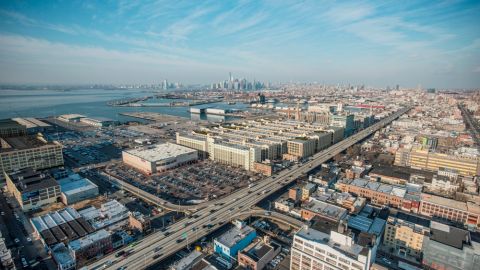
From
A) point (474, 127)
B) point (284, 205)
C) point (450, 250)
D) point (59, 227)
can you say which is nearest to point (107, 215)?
point (59, 227)

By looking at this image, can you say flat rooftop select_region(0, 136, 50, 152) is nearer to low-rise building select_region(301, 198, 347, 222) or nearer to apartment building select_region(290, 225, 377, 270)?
low-rise building select_region(301, 198, 347, 222)

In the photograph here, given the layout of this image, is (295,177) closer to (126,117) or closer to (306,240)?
(306,240)

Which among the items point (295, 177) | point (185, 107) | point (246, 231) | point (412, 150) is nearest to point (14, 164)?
point (246, 231)

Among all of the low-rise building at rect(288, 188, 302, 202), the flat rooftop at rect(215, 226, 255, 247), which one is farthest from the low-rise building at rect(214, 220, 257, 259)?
the low-rise building at rect(288, 188, 302, 202)

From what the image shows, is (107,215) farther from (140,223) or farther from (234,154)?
(234,154)

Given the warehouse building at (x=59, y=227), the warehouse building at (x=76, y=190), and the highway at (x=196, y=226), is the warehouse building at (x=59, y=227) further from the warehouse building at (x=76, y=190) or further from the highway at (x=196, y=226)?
the highway at (x=196, y=226)

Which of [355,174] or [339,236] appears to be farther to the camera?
[355,174]
